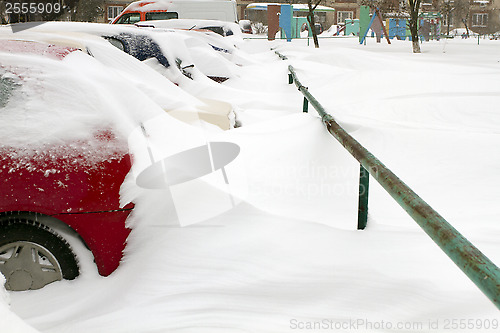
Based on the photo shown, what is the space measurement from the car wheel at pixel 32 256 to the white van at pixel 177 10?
14.2 metres

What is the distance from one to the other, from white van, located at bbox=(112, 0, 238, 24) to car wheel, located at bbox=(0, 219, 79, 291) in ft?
46.5

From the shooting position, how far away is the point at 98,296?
7.49 ft

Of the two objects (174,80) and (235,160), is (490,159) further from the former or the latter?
(174,80)

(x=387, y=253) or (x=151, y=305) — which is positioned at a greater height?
(x=387, y=253)

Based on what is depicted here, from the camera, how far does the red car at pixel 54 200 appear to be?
225 centimetres

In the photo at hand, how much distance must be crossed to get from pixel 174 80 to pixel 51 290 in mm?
3758

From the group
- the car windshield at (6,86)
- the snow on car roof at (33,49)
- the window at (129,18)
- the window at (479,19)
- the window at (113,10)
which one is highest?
the window at (113,10)

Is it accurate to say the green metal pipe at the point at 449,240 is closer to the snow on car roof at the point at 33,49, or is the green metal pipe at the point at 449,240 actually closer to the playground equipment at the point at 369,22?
the snow on car roof at the point at 33,49

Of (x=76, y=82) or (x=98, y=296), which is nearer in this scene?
(x=98, y=296)

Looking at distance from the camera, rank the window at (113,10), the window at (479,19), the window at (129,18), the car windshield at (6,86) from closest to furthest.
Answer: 1. the car windshield at (6,86)
2. the window at (129,18)
3. the window at (113,10)
4. the window at (479,19)

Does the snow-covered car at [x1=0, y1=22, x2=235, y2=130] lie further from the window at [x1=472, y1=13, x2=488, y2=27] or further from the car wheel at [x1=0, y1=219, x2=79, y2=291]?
the window at [x1=472, y1=13, x2=488, y2=27]

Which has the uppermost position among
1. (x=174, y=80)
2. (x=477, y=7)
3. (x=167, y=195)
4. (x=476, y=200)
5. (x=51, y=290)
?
(x=477, y=7)

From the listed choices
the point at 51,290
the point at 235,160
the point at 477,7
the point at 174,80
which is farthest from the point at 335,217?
the point at 477,7

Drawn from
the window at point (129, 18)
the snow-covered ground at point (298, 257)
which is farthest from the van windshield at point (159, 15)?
the snow-covered ground at point (298, 257)
